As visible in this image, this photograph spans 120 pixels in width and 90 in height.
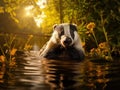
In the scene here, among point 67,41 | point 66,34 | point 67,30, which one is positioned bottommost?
point 67,41

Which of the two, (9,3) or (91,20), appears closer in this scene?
(91,20)

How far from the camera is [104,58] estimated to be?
9.32 meters

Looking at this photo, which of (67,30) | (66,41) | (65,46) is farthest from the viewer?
(67,30)

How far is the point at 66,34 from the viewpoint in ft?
30.7

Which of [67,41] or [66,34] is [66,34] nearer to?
[66,34]

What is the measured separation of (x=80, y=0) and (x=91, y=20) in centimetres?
106

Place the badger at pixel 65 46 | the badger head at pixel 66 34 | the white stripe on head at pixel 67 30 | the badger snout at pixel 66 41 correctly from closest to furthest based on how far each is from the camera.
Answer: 1. the badger snout at pixel 66 41
2. the badger head at pixel 66 34
3. the badger at pixel 65 46
4. the white stripe on head at pixel 67 30

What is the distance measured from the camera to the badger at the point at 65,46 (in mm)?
9055

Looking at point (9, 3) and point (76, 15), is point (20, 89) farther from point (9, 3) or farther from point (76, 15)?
point (9, 3)

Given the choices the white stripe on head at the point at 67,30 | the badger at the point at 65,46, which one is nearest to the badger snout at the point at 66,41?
the badger at the point at 65,46

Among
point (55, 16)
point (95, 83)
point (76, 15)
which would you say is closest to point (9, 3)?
point (55, 16)

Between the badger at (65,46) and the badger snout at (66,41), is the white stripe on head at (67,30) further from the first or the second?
the badger snout at (66,41)

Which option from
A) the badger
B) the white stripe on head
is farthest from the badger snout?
the white stripe on head

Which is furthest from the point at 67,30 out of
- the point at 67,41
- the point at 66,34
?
the point at 67,41
